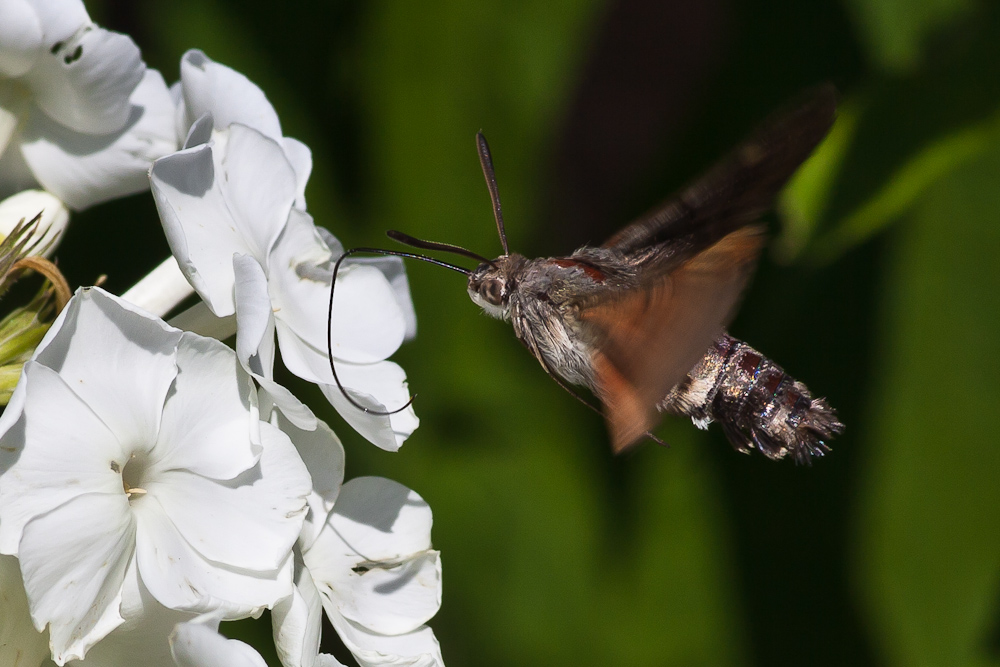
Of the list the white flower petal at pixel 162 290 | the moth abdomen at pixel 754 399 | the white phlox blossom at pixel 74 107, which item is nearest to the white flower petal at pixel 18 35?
the white phlox blossom at pixel 74 107

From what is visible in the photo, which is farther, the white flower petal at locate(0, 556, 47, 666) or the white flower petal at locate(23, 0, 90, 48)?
the white flower petal at locate(23, 0, 90, 48)

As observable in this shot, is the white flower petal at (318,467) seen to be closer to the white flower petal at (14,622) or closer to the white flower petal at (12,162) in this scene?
the white flower petal at (14,622)

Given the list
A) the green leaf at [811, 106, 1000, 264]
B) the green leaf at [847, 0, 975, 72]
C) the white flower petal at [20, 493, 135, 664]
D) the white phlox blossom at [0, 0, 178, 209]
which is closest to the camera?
the white flower petal at [20, 493, 135, 664]

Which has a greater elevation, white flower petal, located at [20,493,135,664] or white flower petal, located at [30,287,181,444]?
white flower petal, located at [30,287,181,444]

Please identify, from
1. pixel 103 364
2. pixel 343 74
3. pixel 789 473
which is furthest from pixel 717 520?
pixel 103 364

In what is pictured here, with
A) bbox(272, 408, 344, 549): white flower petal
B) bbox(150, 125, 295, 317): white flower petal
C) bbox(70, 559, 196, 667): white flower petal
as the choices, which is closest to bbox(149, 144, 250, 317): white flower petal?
bbox(150, 125, 295, 317): white flower petal

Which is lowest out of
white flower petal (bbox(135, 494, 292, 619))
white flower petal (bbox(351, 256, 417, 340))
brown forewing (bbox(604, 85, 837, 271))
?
white flower petal (bbox(135, 494, 292, 619))

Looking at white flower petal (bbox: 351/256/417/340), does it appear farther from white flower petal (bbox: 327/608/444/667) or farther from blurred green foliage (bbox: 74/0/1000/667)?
blurred green foliage (bbox: 74/0/1000/667)
